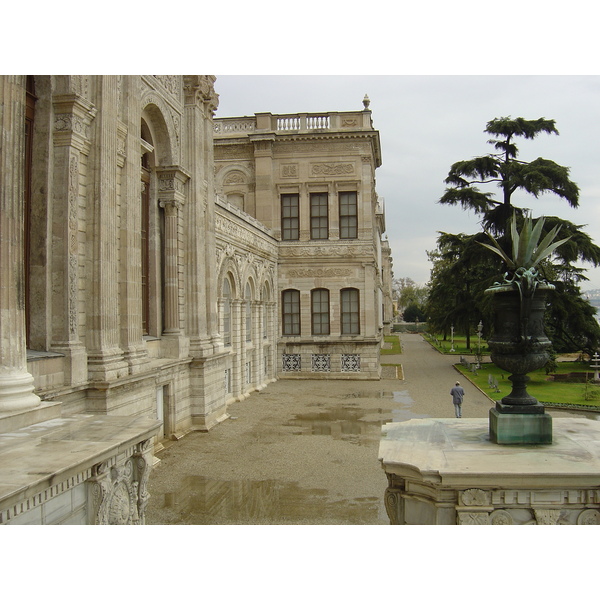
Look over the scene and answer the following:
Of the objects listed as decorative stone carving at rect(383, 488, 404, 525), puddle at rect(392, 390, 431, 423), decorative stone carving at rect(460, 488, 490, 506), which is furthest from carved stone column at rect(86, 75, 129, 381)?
puddle at rect(392, 390, 431, 423)

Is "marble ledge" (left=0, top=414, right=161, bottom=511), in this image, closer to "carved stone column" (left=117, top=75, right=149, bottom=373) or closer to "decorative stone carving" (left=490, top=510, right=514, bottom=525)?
"decorative stone carving" (left=490, top=510, right=514, bottom=525)

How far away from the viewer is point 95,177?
10.2m

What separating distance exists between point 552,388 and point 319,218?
45.9 ft

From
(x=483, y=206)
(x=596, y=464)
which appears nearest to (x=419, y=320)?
(x=483, y=206)

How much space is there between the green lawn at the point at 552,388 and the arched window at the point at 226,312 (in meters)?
10.7

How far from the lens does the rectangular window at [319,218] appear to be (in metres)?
29.7

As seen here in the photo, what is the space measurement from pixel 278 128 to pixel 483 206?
12.4m

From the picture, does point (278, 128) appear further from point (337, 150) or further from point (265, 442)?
point (265, 442)

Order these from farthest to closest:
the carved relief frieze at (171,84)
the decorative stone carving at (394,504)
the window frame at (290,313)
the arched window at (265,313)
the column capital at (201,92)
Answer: the window frame at (290,313)
the arched window at (265,313)
the column capital at (201,92)
the carved relief frieze at (171,84)
the decorative stone carving at (394,504)

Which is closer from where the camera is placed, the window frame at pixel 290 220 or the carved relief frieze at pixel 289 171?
the carved relief frieze at pixel 289 171

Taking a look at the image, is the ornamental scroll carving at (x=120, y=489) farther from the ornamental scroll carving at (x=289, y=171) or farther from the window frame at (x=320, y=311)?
the ornamental scroll carving at (x=289, y=171)

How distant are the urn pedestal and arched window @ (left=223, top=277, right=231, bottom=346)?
1449cm

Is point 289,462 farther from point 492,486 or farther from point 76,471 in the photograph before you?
point 76,471

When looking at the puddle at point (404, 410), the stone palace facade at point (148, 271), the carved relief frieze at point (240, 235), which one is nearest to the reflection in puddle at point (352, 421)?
the puddle at point (404, 410)
